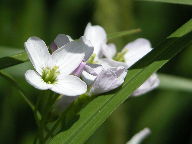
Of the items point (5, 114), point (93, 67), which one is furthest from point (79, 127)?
point (5, 114)

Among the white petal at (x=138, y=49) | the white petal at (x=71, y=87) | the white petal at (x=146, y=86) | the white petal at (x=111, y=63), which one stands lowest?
the white petal at (x=146, y=86)

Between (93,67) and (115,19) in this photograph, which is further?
(115,19)

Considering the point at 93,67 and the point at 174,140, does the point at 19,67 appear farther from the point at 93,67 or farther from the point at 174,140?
the point at 174,140

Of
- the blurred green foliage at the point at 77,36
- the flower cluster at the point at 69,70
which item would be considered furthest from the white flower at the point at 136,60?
the blurred green foliage at the point at 77,36

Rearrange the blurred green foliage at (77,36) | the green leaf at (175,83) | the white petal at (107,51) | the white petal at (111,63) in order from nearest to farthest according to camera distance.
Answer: the white petal at (111,63)
the white petal at (107,51)
the green leaf at (175,83)
the blurred green foliage at (77,36)

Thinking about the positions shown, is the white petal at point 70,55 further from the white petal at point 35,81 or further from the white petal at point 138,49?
the white petal at point 138,49

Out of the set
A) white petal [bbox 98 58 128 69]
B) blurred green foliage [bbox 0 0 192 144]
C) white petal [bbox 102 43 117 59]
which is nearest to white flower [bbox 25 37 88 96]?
white petal [bbox 98 58 128 69]
